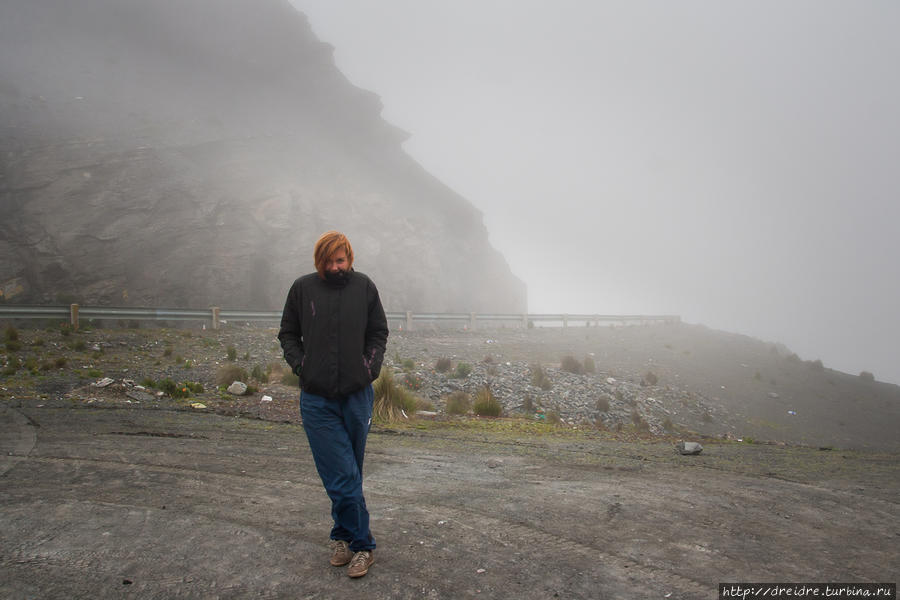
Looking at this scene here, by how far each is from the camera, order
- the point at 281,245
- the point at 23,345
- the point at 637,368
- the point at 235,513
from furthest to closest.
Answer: the point at 281,245, the point at 637,368, the point at 23,345, the point at 235,513

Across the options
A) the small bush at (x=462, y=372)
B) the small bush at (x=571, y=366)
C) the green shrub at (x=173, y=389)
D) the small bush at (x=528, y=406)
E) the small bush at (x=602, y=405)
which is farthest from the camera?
the small bush at (x=571, y=366)

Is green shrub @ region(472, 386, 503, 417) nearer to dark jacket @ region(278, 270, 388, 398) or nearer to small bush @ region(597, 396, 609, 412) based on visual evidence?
small bush @ region(597, 396, 609, 412)

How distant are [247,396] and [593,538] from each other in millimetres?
9893

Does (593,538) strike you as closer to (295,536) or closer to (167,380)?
(295,536)

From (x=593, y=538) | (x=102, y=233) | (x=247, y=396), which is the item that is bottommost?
(x=247, y=396)

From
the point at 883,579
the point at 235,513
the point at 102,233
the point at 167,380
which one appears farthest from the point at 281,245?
the point at 883,579

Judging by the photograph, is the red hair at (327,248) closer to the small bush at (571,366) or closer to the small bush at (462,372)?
the small bush at (462,372)

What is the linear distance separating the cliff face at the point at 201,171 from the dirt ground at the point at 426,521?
24.0 meters

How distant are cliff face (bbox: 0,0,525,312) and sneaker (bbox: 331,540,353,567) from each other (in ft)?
92.4

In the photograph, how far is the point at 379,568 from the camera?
3346 millimetres

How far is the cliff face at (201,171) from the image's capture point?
2752 cm

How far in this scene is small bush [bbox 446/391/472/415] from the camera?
11.9 metres

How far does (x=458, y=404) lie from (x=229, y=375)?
611cm

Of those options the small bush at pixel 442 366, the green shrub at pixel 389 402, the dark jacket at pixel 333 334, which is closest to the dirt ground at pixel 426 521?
the dark jacket at pixel 333 334
